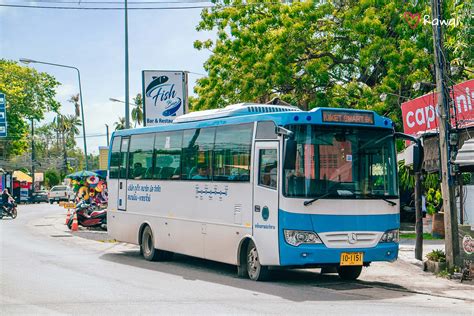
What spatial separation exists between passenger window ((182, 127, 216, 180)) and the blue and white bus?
26 millimetres

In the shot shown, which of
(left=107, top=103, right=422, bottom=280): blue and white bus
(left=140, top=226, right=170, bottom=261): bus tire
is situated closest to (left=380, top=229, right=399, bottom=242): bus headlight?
(left=107, top=103, right=422, bottom=280): blue and white bus

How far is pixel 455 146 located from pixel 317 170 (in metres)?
3.75

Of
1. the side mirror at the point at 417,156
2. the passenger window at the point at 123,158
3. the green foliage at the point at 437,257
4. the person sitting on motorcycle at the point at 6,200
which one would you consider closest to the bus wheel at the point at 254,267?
the side mirror at the point at 417,156

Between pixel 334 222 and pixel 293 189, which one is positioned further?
pixel 334 222

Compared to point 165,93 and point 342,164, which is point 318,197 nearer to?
point 342,164

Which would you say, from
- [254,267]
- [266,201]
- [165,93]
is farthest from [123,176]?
[165,93]

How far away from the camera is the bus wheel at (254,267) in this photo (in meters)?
14.0

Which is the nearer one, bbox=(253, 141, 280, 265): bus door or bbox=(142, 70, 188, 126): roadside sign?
bbox=(253, 141, 280, 265): bus door

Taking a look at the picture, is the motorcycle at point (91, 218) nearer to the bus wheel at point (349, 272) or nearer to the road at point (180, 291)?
the road at point (180, 291)

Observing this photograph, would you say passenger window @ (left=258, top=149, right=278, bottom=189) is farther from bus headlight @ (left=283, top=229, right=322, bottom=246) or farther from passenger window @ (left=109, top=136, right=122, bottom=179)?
passenger window @ (left=109, top=136, right=122, bottom=179)

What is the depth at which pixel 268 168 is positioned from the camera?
14.0 m

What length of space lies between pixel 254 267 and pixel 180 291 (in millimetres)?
1959

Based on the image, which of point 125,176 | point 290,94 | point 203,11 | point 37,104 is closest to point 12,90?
point 37,104

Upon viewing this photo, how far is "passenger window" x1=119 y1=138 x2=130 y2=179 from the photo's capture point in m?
20.4
